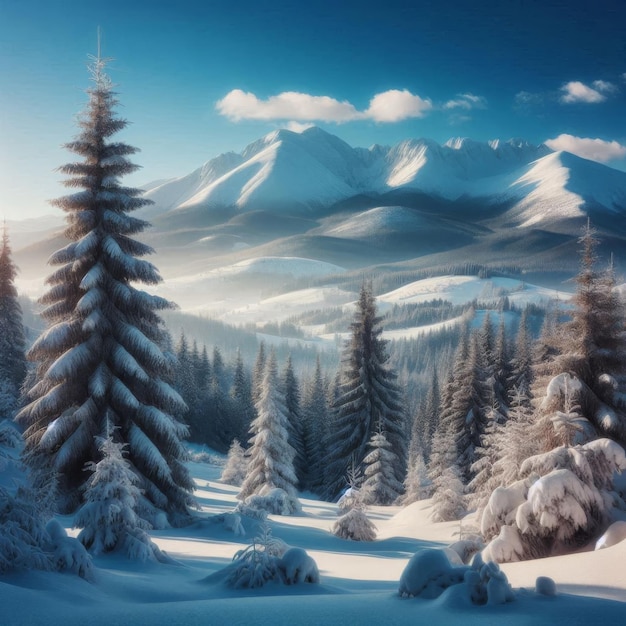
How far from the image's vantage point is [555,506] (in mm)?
9250

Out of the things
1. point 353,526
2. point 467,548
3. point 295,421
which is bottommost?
point 353,526

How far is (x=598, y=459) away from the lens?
34.3 ft

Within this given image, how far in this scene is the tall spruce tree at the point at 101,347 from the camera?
13.5 metres

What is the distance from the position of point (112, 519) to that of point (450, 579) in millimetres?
5710

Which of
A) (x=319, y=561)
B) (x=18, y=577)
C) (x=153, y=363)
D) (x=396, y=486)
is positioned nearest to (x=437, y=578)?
(x=18, y=577)

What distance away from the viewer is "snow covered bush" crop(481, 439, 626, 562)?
9.22 meters

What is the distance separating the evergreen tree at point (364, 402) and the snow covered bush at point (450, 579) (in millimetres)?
25427

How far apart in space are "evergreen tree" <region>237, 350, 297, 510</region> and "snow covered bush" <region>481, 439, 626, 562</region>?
18.9m

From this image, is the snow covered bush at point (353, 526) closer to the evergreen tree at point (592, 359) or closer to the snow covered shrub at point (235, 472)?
the evergreen tree at point (592, 359)

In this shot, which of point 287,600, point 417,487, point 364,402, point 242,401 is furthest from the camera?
point 242,401

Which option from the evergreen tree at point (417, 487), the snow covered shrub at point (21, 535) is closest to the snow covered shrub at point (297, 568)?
the snow covered shrub at point (21, 535)

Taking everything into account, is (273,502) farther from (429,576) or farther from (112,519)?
(429,576)

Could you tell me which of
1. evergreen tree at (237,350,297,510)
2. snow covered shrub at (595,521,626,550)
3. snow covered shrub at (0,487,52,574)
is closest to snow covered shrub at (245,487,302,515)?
evergreen tree at (237,350,297,510)

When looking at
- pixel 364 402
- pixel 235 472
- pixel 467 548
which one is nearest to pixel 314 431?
pixel 235 472
